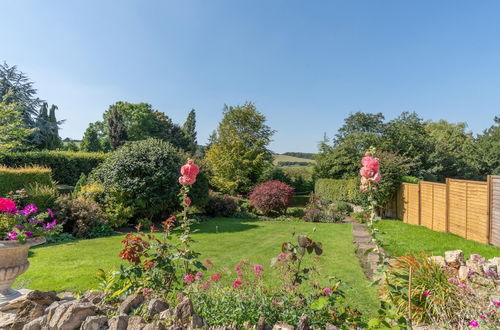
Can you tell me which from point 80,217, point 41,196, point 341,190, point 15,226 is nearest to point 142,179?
point 80,217

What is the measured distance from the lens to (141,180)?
8.54 metres

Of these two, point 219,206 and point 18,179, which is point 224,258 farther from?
point 18,179

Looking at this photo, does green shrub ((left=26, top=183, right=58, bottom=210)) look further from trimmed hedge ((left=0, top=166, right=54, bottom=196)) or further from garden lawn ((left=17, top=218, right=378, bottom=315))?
garden lawn ((left=17, top=218, right=378, bottom=315))

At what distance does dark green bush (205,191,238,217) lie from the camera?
11.8 m

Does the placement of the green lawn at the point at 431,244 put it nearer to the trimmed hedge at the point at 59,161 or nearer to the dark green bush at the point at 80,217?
the dark green bush at the point at 80,217

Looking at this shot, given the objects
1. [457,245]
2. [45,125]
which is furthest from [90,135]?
[457,245]

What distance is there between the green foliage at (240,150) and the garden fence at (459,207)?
9.68m

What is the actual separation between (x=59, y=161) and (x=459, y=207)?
16.9 meters

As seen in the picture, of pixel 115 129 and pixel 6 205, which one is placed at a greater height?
pixel 115 129

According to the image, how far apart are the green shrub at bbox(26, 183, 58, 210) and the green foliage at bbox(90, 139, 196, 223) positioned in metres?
1.49

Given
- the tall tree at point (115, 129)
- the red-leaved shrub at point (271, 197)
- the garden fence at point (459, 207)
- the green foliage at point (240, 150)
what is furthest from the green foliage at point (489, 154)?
the tall tree at point (115, 129)

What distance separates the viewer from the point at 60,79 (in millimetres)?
7066

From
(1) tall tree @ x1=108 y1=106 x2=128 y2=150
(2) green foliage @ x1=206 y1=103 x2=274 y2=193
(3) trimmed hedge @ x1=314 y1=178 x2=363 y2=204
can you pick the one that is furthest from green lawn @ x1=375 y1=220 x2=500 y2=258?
(1) tall tree @ x1=108 y1=106 x2=128 y2=150

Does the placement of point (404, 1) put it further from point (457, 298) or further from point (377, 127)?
point (377, 127)
